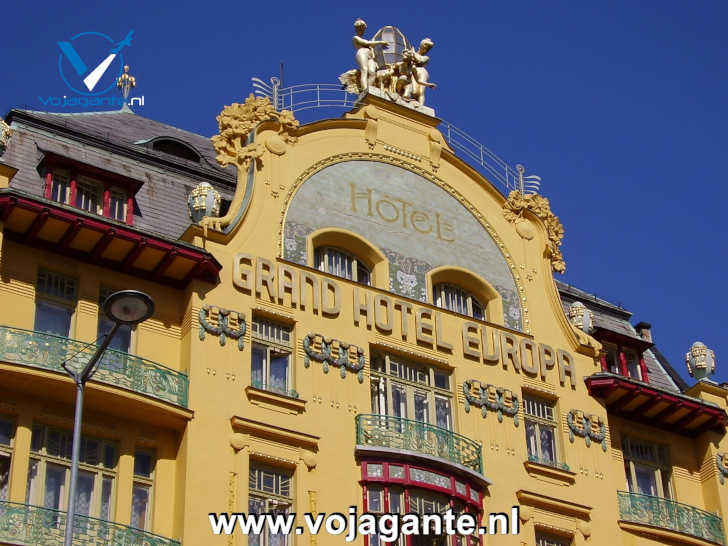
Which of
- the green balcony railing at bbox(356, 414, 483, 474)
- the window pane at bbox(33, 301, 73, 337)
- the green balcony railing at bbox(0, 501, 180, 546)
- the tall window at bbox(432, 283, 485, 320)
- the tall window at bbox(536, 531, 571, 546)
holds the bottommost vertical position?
the green balcony railing at bbox(0, 501, 180, 546)

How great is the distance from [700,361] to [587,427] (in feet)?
17.2

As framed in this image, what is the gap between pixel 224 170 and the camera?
39.5 metres

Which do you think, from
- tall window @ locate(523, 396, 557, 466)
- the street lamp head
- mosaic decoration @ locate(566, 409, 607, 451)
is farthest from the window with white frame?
mosaic decoration @ locate(566, 409, 607, 451)

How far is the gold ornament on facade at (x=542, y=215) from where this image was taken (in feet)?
129

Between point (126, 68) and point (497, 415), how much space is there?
1677 centimetres

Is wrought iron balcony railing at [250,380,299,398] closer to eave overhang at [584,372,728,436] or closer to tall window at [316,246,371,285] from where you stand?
tall window at [316,246,371,285]

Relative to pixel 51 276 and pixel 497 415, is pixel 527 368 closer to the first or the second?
pixel 497 415

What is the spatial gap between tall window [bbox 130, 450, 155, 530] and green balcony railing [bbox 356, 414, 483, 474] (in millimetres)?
4703

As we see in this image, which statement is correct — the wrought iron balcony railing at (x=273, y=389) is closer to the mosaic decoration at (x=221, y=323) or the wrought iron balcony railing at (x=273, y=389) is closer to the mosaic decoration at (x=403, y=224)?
the mosaic decoration at (x=221, y=323)

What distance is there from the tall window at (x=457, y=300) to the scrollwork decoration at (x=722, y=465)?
7.55 metres

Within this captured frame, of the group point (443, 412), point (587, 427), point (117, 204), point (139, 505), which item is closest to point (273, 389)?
point (139, 505)

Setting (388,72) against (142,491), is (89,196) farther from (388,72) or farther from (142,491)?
(388,72)

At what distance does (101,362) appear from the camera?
30328 mm

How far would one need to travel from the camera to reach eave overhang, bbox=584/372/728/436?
3769cm
